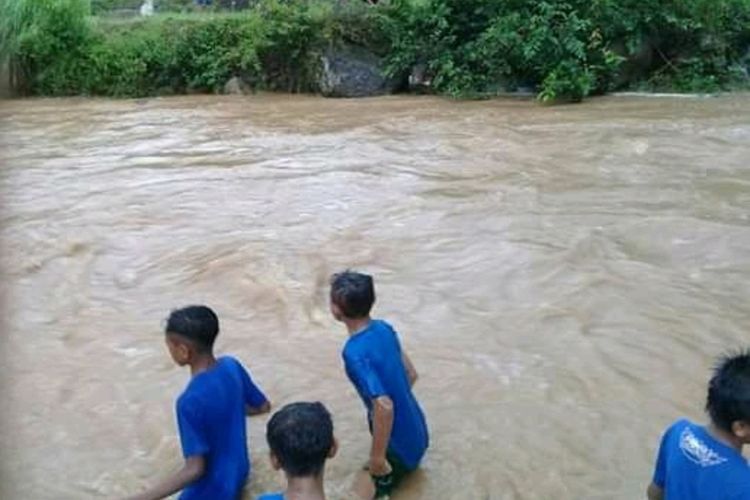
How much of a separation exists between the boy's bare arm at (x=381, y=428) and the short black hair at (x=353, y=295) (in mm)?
332

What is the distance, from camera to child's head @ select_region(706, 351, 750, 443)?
2555mm

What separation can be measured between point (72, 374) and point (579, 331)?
2.84 meters

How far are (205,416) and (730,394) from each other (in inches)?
69.4

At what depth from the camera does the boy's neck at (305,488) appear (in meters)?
2.65

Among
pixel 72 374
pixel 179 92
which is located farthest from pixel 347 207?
pixel 179 92

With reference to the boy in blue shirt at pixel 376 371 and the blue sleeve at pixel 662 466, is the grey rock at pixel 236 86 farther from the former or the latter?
the blue sleeve at pixel 662 466

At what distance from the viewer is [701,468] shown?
262 centimetres

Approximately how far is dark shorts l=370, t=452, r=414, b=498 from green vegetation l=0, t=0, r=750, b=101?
11.6 m

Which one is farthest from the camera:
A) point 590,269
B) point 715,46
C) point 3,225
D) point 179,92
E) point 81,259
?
point 179,92

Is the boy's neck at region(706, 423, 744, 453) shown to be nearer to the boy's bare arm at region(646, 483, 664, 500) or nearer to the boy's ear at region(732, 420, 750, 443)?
the boy's ear at region(732, 420, 750, 443)

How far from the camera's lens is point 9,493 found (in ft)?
12.3

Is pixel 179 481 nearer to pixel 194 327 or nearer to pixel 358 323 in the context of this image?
pixel 194 327

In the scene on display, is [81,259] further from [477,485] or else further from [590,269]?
[477,485]

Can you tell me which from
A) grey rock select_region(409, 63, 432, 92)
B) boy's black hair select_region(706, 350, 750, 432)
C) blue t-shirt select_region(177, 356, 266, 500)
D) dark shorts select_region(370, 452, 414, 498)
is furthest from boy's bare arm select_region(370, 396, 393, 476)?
grey rock select_region(409, 63, 432, 92)
